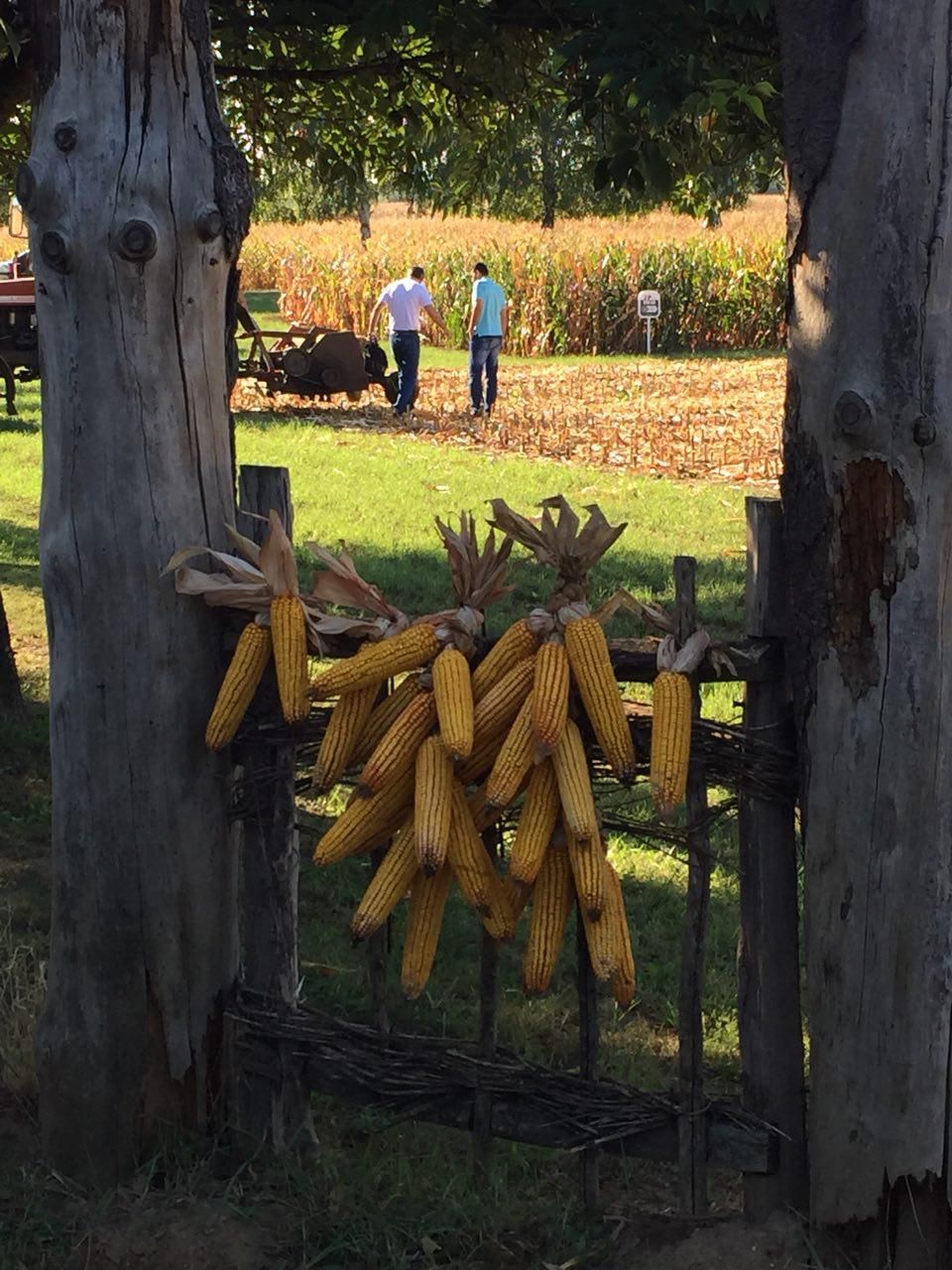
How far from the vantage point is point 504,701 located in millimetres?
3232

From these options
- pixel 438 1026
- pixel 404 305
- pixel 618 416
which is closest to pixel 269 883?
pixel 438 1026

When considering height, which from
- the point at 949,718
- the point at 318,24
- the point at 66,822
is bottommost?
the point at 66,822

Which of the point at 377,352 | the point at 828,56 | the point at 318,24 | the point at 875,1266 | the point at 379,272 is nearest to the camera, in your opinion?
the point at 828,56

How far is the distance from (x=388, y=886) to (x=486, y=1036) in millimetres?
481

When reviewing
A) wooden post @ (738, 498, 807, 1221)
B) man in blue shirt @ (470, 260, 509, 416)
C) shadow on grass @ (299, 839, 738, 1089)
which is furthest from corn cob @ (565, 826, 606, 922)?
man in blue shirt @ (470, 260, 509, 416)

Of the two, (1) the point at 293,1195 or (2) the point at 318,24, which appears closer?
(1) the point at 293,1195

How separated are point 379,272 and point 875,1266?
104ft

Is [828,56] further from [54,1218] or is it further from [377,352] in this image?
[377,352]

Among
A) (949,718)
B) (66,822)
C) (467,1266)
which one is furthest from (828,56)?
(467,1266)

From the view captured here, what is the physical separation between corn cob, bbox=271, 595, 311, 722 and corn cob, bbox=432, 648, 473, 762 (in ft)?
1.07

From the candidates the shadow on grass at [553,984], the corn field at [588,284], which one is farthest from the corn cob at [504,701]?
the corn field at [588,284]

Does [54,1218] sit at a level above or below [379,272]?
below

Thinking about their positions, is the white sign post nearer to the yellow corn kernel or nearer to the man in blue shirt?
the man in blue shirt

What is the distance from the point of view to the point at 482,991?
351 centimetres
